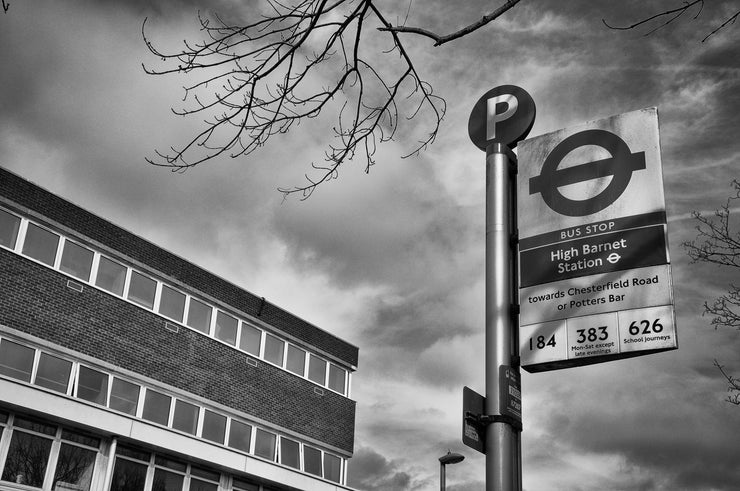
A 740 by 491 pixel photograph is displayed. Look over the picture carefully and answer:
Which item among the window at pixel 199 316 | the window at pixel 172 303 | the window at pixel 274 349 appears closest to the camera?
the window at pixel 172 303

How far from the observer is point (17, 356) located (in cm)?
1931

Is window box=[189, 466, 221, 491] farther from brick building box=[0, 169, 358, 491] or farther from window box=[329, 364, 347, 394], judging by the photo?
window box=[329, 364, 347, 394]

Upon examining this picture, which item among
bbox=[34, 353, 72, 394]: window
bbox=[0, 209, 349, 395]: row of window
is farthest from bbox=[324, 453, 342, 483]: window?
bbox=[34, 353, 72, 394]: window

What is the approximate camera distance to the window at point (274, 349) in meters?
26.7

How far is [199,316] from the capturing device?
972 inches

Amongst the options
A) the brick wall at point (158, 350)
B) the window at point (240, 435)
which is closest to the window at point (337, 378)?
the brick wall at point (158, 350)

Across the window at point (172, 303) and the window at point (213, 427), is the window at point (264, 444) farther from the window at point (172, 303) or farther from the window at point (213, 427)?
the window at point (172, 303)

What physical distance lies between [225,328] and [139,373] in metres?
3.84

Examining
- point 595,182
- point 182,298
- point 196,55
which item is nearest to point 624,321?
point 595,182

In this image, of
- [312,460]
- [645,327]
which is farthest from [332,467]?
[645,327]

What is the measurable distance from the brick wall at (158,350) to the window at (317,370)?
0.38 meters

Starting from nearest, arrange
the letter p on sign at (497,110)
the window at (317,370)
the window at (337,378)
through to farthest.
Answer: the letter p on sign at (497,110)
the window at (317,370)
the window at (337,378)

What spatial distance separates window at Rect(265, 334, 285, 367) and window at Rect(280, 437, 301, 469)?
95.4 inches

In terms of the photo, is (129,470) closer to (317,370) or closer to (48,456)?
(48,456)
